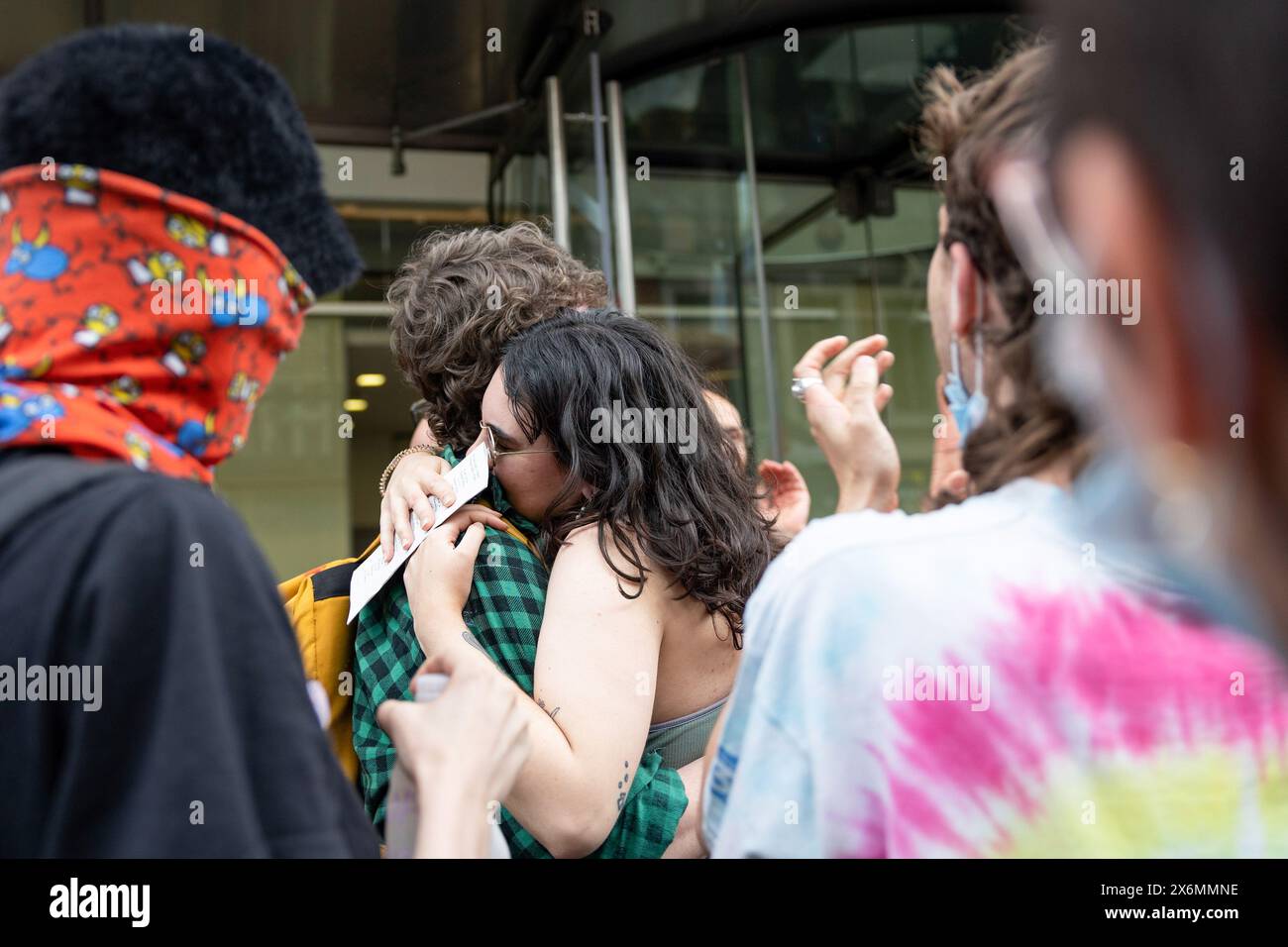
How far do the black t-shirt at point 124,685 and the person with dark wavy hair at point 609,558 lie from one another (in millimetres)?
436

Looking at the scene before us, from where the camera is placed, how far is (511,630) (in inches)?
54.4

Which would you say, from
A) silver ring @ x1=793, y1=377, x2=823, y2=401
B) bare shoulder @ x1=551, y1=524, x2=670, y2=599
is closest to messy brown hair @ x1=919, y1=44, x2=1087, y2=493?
silver ring @ x1=793, y1=377, x2=823, y2=401

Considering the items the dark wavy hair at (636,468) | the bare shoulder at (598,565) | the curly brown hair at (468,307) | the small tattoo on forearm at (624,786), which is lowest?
the small tattoo on forearm at (624,786)

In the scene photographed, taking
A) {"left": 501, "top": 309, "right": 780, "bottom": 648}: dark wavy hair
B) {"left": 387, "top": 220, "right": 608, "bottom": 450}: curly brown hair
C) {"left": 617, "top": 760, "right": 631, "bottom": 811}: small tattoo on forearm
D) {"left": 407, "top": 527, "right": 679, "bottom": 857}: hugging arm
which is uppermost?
{"left": 387, "top": 220, "right": 608, "bottom": 450}: curly brown hair

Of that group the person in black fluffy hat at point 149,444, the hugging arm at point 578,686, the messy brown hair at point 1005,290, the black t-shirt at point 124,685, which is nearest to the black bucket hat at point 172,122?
the person in black fluffy hat at point 149,444

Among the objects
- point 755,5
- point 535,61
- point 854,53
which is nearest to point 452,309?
point 535,61

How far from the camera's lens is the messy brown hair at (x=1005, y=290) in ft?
3.02

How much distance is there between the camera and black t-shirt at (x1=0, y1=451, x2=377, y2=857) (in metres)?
0.78

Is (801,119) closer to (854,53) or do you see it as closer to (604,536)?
(854,53)

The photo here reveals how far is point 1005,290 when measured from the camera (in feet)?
3.12

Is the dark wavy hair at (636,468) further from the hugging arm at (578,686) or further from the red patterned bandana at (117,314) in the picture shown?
the red patterned bandana at (117,314)

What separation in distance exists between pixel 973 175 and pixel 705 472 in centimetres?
65

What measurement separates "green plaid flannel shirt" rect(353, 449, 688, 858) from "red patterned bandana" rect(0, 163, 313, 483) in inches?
20.1

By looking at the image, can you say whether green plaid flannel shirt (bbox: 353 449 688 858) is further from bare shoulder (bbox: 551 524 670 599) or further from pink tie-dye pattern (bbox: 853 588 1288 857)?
pink tie-dye pattern (bbox: 853 588 1288 857)
